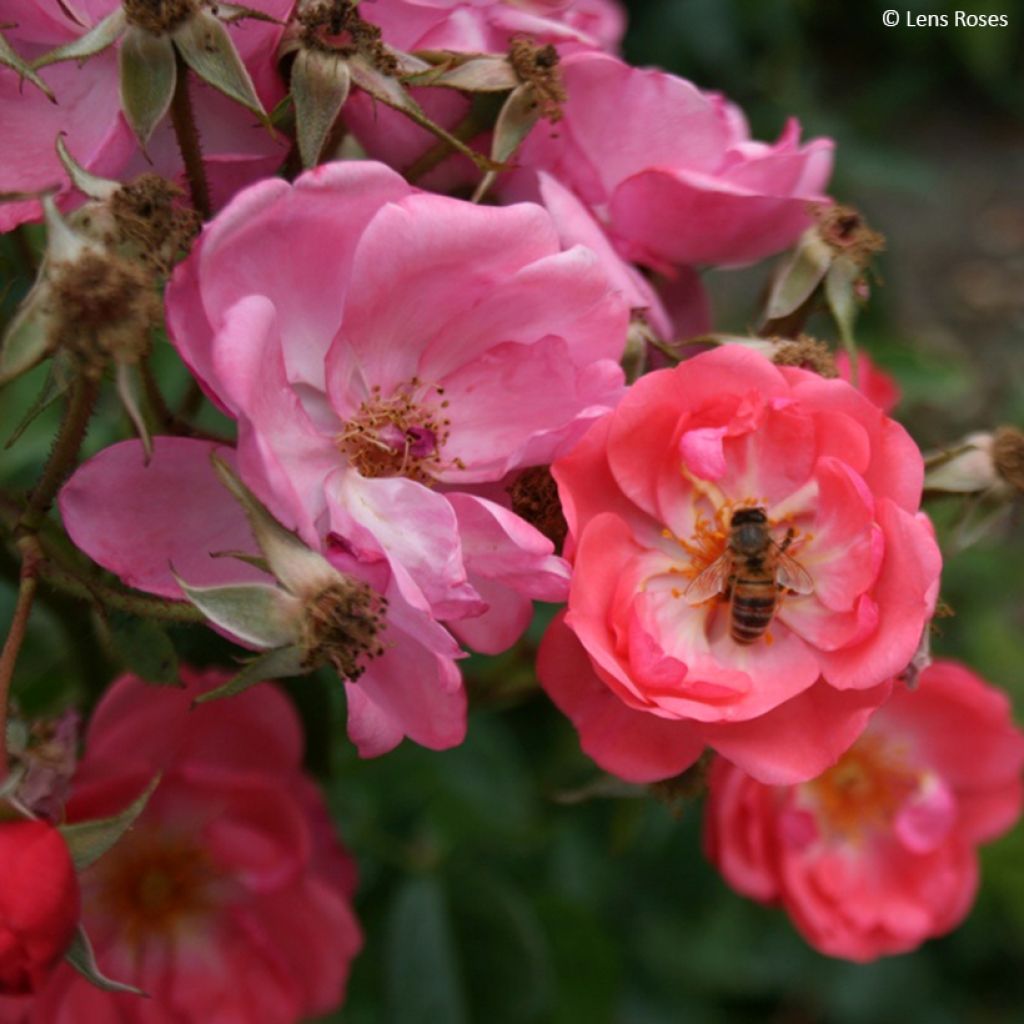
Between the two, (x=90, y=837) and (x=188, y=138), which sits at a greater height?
(x=188, y=138)

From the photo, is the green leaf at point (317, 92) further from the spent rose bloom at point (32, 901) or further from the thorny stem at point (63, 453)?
the spent rose bloom at point (32, 901)

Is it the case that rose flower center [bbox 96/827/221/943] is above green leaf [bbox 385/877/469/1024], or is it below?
above

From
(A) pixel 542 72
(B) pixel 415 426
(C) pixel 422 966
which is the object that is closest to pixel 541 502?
(B) pixel 415 426

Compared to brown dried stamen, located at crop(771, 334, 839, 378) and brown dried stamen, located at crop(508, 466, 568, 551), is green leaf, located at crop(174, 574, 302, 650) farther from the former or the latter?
brown dried stamen, located at crop(771, 334, 839, 378)

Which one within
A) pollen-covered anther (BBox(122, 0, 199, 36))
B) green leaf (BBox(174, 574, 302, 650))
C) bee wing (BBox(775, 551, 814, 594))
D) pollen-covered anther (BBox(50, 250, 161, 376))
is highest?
pollen-covered anther (BBox(122, 0, 199, 36))

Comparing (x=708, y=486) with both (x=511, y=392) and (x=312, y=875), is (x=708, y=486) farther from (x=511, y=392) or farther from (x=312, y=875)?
(x=312, y=875)

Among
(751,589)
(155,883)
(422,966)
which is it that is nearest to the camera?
(751,589)

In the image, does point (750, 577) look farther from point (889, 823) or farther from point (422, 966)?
point (422, 966)

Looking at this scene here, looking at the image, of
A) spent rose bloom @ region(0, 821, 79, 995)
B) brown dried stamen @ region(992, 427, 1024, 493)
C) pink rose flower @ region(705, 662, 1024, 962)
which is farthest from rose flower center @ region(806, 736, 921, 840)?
spent rose bloom @ region(0, 821, 79, 995)
